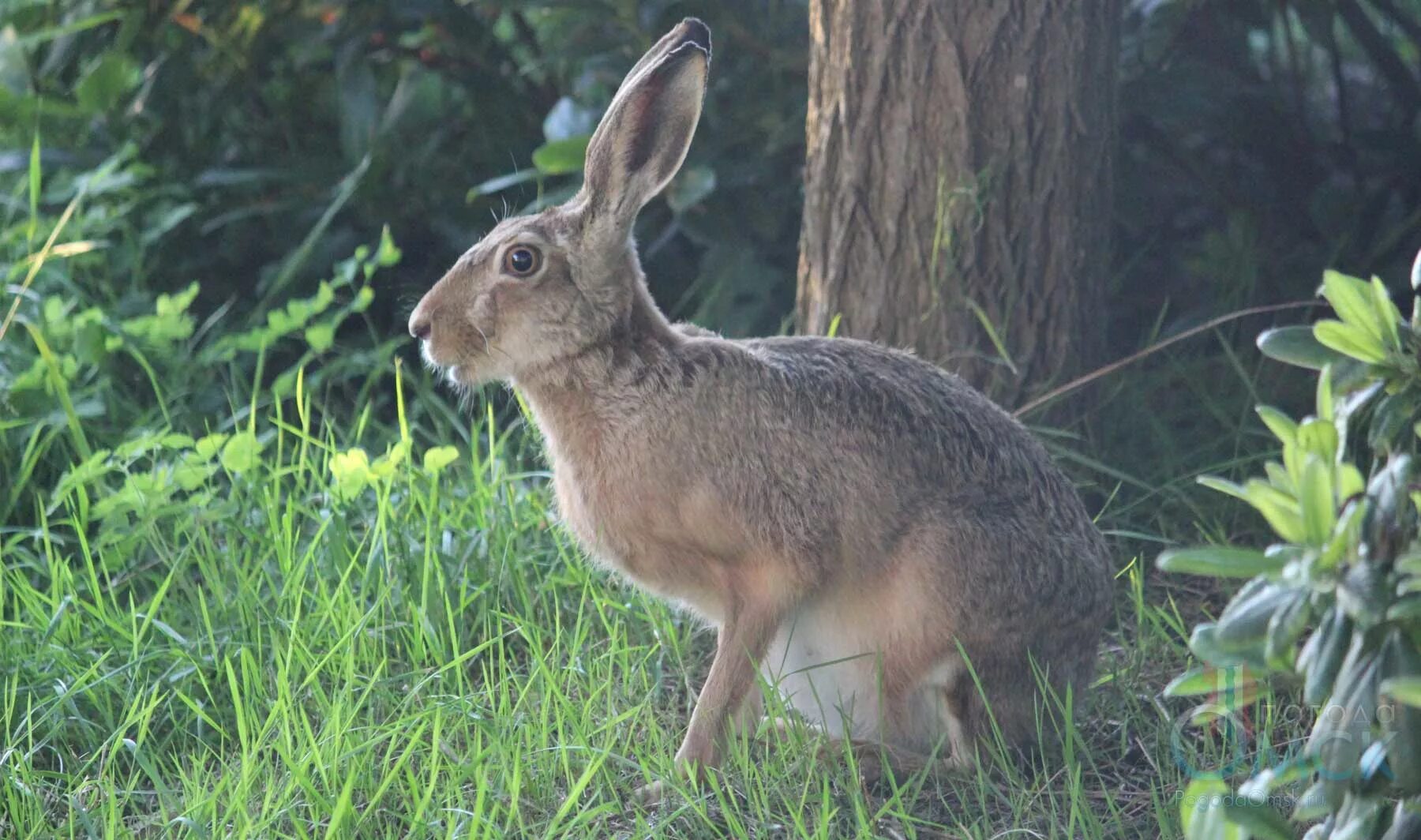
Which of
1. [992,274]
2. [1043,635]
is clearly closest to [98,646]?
[1043,635]

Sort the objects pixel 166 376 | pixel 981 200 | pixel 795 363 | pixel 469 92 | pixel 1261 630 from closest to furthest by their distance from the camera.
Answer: pixel 1261 630 → pixel 795 363 → pixel 981 200 → pixel 166 376 → pixel 469 92

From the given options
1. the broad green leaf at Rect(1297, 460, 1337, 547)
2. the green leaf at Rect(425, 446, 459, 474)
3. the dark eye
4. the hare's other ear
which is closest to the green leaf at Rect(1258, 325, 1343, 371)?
the broad green leaf at Rect(1297, 460, 1337, 547)

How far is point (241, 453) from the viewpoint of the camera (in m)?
3.85

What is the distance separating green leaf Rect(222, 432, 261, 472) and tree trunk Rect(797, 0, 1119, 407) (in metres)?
1.49

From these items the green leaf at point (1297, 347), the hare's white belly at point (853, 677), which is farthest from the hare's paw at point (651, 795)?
the green leaf at point (1297, 347)

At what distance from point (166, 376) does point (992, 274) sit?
7.95 feet

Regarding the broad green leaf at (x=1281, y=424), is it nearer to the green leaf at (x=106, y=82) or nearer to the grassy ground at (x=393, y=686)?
the grassy ground at (x=393, y=686)

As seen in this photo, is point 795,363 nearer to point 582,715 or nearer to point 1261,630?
point 582,715

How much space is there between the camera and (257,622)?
11.4 feet

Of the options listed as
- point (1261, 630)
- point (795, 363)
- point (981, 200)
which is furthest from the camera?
point (981, 200)

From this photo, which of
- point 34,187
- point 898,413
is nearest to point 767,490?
point 898,413

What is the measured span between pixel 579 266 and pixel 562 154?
1.31 metres

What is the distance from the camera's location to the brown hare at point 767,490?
10.5 feet

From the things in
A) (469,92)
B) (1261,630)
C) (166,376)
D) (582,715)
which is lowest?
(582,715)
